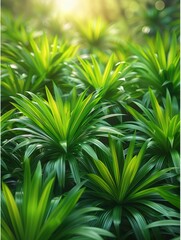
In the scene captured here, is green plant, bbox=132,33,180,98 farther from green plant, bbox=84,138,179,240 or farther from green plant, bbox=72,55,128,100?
green plant, bbox=84,138,179,240

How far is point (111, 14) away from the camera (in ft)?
34.6

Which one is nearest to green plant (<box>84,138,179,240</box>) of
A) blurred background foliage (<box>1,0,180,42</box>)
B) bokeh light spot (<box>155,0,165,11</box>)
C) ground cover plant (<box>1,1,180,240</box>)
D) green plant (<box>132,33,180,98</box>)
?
ground cover plant (<box>1,1,180,240</box>)

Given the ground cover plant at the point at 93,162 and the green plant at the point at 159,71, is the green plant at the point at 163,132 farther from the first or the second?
the green plant at the point at 159,71

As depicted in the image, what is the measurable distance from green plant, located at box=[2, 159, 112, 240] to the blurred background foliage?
395cm

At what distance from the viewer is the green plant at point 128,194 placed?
5.85 ft

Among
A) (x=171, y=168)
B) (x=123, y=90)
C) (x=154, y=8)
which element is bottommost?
(x=171, y=168)

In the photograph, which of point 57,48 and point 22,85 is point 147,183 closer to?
point 22,85

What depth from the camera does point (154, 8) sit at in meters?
6.54

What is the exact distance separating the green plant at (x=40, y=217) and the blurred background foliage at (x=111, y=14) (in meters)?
3.95

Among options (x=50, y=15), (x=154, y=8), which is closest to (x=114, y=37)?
(x=154, y=8)

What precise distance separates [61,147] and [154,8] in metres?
5.22

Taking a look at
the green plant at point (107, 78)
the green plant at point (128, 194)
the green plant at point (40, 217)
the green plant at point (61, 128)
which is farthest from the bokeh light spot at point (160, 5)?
the green plant at point (40, 217)

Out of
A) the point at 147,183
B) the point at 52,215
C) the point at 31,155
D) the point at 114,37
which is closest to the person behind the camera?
the point at 52,215

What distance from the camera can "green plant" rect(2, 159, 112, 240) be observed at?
1558 millimetres
